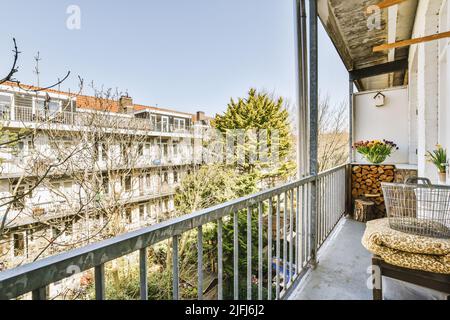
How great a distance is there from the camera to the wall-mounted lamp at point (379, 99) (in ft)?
16.2

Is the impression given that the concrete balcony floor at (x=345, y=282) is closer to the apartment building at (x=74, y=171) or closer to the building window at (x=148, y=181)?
the apartment building at (x=74, y=171)

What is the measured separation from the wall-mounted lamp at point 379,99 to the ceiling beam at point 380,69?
1.69 feet

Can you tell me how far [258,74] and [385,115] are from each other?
7441 millimetres

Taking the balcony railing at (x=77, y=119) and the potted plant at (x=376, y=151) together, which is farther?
the potted plant at (x=376, y=151)

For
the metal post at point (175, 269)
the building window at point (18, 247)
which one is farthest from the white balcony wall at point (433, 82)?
the building window at point (18, 247)

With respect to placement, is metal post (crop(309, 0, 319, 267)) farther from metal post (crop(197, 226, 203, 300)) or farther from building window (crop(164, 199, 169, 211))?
building window (crop(164, 199, 169, 211))

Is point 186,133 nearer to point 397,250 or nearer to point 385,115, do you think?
point 385,115

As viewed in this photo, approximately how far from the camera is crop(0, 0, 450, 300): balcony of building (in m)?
0.66

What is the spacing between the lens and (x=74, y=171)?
17.1ft

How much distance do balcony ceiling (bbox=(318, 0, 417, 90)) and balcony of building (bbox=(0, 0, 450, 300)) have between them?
0.02 metres

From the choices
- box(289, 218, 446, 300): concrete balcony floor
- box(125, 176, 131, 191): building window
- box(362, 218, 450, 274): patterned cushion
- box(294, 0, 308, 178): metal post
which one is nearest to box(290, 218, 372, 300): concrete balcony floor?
box(289, 218, 446, 300): concrete balcony floor

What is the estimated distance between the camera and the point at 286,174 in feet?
36.6

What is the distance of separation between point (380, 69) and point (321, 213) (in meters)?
4.33

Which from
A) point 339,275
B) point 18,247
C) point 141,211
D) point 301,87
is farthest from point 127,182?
point 339,275
